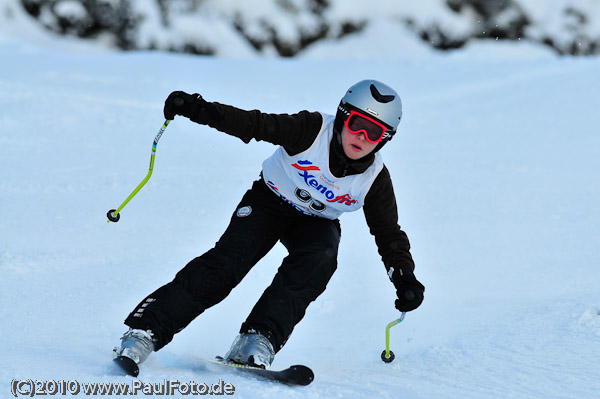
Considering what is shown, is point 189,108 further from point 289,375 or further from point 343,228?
point 343,228

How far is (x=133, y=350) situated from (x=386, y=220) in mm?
1271

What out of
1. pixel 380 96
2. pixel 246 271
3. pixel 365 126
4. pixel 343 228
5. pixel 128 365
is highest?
pixel 343 228

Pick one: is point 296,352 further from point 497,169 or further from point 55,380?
point 497,169

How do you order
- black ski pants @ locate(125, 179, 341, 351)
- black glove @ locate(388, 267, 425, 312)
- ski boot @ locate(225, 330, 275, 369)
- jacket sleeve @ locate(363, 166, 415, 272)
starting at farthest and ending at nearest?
jacket sleeve @ locate(363, 166, 415, 272), black glove @ locate(388, 267, 425, 312), black ski pants @ locate(125, 179, 341, 351), ski boot @ locate(225, 330, 275, 369)

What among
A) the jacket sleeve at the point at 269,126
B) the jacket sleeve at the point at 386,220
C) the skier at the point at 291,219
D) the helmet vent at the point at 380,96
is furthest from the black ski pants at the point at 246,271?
the helmet vent at the point at 380,96

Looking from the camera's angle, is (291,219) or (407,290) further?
(291,219)

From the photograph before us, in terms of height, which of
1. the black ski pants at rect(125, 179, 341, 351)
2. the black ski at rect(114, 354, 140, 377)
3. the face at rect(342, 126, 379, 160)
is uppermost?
the face at rect(342, 126, 379, 160)

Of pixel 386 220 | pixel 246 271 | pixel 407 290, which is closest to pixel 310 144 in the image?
pixel 386 220

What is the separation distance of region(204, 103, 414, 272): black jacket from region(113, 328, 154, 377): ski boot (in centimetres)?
90

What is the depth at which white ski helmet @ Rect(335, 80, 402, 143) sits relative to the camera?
3.10 m

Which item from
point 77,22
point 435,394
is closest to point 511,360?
point 435,394

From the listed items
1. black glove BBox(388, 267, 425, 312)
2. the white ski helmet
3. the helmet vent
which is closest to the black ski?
black glove BBox(388, 267, 425, 312)

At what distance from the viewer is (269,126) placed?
118 inches

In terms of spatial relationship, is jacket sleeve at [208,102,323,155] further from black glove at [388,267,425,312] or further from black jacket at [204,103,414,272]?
black glove at [388,267,425,312]
